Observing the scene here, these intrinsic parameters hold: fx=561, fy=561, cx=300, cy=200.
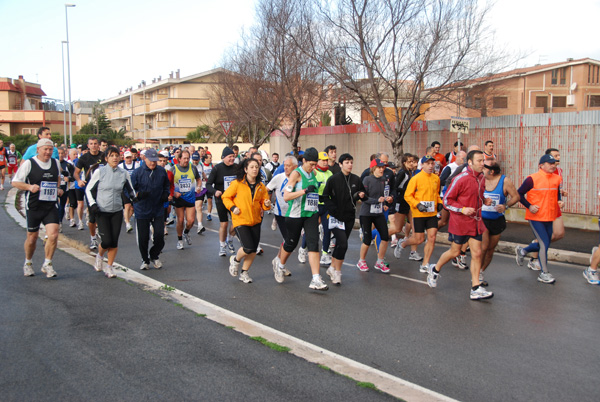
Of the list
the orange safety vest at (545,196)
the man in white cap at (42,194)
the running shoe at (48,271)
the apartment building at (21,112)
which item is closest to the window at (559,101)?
the orange safety vest at (545,196)

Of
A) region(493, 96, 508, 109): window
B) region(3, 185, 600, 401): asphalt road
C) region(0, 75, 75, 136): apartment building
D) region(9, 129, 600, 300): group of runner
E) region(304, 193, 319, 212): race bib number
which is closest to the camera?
region(3, 185, 600, 401): asphalt road

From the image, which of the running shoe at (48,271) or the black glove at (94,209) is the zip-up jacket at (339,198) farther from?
the running shoe at (48,271)

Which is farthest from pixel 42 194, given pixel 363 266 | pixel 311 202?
pixel 363 266

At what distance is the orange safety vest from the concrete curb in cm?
484

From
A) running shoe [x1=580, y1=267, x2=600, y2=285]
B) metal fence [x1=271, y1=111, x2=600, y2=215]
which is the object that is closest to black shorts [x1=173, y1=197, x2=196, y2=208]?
running shoe [x1=580, y1=267, x2=600, y2=285]

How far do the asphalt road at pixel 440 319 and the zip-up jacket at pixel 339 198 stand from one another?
104 cm

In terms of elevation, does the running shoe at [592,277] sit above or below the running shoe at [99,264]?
below

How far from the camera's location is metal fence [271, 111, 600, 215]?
1360 cm

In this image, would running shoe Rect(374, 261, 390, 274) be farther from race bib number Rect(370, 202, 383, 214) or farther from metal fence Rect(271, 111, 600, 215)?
metal fence Rect(271, 111, 600, 215)

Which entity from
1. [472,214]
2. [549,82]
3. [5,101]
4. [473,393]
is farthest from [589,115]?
[5,101]

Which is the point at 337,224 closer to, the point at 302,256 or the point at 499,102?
the point at 302,256

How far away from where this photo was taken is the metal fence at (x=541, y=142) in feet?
44.6

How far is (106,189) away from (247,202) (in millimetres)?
2133

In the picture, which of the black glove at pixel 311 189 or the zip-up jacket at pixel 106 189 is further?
the zip-up jacket at pixel 106 189
